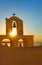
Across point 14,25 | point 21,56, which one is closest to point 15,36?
point 14,25

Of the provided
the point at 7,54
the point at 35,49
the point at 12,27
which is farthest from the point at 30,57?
the point at 12,27

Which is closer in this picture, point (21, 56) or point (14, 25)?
point (21, 56)

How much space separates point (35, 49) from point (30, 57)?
0.39 meters

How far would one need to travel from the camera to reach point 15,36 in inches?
603

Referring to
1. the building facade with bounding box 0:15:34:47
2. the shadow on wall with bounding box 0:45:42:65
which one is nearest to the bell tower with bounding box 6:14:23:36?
the building facade with bounding box 0:15:34:47

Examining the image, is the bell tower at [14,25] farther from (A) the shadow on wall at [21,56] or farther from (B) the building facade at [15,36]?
(A) the shadow on wall at [21,56]

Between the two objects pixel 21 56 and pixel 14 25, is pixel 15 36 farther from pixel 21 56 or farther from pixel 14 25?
pixel 21 56

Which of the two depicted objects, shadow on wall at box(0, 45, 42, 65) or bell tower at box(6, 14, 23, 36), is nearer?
shadow on wall at box(0, 45, 42, 65)

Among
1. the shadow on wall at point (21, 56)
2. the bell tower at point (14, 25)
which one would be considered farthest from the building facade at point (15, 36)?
the shadow on wall at point (21, 56)

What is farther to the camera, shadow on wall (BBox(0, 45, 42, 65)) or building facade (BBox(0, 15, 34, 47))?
building facade (BBox(0, 15, 34, 47))

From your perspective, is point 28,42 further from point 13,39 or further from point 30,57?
point 30,57

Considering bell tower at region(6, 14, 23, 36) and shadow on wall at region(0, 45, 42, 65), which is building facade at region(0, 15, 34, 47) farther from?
shadow on wall at region(0, 45, 42, 65)

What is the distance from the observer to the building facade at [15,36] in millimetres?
14555

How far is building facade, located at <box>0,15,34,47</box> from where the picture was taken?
47.8 feet
